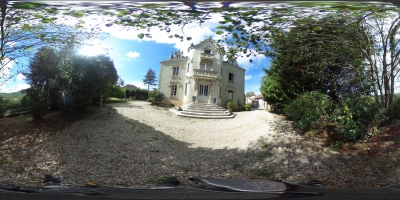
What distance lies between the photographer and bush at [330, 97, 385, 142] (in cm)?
120

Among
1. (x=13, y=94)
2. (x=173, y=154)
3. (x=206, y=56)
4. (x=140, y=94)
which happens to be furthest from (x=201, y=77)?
(x=13, y=94)

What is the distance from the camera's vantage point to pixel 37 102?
1.22 m

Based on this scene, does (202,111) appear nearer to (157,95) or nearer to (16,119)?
(157,95)

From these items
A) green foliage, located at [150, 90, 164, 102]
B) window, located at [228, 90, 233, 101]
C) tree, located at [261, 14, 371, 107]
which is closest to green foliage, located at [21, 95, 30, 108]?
green foliage, located at [150, 90, 164, 102]

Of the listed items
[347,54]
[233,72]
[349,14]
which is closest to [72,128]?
[233,72]

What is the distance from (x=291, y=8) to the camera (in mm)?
1225

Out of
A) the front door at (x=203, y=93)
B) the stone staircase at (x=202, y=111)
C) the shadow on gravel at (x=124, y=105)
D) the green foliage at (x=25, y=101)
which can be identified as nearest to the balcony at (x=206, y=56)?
the front door at (x=203, y=93)

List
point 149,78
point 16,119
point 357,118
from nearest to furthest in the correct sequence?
point 149,78, point 357,118, point 16,119

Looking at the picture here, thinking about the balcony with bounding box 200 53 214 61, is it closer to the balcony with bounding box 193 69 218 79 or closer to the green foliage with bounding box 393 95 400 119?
the balcony with bounding box 193 69 218 79

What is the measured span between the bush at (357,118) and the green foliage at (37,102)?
1.84 meters

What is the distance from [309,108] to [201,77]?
27.3 inches

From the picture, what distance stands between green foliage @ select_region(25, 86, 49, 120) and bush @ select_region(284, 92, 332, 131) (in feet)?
5.23

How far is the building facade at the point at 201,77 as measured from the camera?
113 centimetres

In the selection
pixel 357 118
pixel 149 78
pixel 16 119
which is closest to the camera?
pixel 149 78
